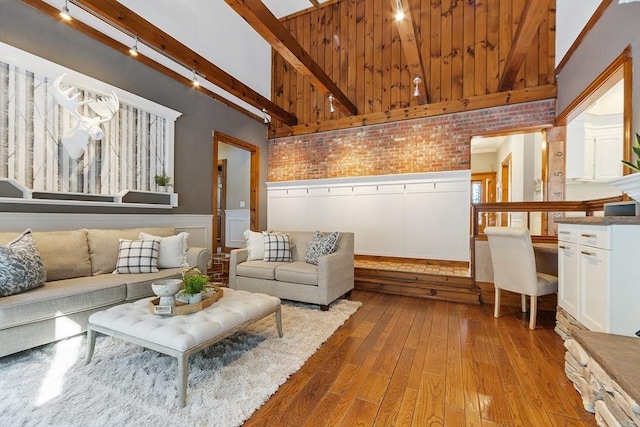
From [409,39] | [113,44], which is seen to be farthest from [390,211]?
[113,44]

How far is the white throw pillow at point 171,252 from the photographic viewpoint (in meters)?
3.08

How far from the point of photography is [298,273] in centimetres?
317

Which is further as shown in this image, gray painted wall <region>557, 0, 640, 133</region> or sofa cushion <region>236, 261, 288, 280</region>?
sofa cushion <region>236, 261, 288, 280</region>

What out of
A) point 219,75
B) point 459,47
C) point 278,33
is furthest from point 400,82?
point 219,75

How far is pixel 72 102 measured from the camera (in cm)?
280

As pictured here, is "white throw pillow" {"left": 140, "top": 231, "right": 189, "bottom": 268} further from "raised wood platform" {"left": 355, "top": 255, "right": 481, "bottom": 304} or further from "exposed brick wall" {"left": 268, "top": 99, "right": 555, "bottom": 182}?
"exposed brick wall" {"left": 268, "top": 99, "right": 555, "bottom": 182}

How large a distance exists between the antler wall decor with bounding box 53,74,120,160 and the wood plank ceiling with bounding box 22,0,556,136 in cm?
77

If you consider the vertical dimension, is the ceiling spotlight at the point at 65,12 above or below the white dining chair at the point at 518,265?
above

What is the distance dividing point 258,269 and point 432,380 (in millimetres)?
2194

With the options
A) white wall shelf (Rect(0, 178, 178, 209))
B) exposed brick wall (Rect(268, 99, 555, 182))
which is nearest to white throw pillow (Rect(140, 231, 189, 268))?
white wall shelf (Rect(0, 178, 178, 209))

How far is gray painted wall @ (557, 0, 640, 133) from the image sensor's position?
7.06 feet

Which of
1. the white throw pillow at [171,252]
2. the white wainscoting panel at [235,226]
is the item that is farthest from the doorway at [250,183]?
the white throw pillow at [171,252]

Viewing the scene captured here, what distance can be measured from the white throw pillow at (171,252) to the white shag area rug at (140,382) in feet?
2.99

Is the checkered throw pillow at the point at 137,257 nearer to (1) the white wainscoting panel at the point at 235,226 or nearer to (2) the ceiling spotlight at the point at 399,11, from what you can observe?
(1) the white wainscoting panel at the point at 235,226
